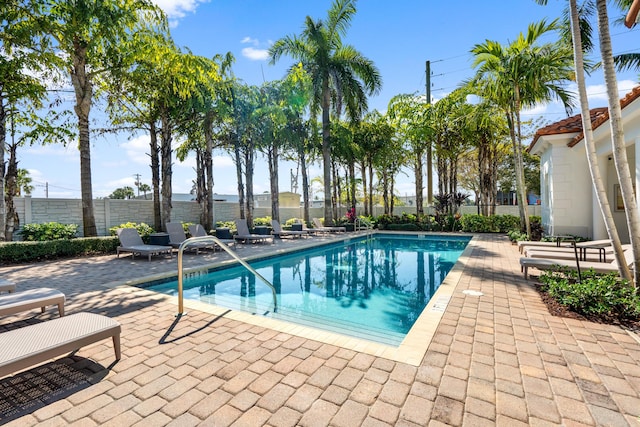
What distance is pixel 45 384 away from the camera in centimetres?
284

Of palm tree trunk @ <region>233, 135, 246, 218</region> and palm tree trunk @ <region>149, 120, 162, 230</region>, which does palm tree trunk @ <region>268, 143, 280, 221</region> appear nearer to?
palm tree trunk @ <region>233, 135, 246, 218</region>

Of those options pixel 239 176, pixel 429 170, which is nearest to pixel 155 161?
pixel 239 176

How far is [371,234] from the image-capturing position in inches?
715

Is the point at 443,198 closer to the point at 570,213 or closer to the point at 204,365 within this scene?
the point at 570,213

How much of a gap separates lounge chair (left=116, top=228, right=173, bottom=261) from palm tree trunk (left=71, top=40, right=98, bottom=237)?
1815mm

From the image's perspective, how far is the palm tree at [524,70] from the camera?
32.7 ft

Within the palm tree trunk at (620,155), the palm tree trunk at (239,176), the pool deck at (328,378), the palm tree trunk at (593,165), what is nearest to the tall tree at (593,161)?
the palm tree trunk at (593,165)

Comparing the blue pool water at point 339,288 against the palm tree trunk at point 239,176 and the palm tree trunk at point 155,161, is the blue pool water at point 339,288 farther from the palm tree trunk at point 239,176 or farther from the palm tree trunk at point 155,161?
the palm tree trunk at point 155,161

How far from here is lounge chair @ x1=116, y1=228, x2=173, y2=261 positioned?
31.8 ft

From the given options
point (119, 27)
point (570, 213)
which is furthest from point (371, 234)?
point (119, 27)

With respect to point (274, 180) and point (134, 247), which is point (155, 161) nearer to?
point (134, 247)

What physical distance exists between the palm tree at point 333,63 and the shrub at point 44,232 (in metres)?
12.5

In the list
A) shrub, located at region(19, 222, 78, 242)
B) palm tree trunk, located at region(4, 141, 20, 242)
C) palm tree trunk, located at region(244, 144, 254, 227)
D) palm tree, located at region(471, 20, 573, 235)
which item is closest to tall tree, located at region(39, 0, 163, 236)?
shrub, located at region(19, 222, 78, 242)

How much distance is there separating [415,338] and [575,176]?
11.5 m
